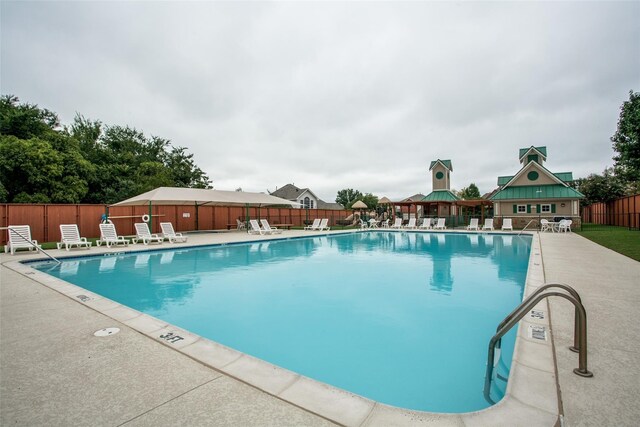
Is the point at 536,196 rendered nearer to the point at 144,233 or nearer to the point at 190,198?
the point at 190,198

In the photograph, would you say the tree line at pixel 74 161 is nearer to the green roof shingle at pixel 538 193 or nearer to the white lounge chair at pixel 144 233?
the white lounge chair at pixel 144 233

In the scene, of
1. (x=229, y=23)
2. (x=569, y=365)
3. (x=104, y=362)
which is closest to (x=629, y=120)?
(x=569, y=365)

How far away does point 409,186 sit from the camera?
7681cm

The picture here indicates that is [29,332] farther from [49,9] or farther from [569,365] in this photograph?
[49,9]

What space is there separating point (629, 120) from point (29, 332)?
56.1 ft

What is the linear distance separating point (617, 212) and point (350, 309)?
3107cm

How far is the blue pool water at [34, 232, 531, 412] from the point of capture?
3.24m

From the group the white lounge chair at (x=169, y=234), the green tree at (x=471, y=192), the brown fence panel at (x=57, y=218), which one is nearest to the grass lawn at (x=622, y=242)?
the white lounge chair at (x=169, y=234)

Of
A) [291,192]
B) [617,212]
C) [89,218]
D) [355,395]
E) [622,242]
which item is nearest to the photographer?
[355,395]

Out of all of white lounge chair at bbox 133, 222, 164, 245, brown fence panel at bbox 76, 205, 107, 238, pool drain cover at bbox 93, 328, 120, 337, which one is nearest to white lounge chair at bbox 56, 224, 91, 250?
white lounge chair at bbox 133, 222, 164, 245

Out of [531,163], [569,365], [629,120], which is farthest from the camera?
[531,163]

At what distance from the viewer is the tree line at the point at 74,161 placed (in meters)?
18.1

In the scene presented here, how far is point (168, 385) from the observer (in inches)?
87.7

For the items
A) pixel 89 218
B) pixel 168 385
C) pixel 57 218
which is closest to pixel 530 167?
pixel 168 385
